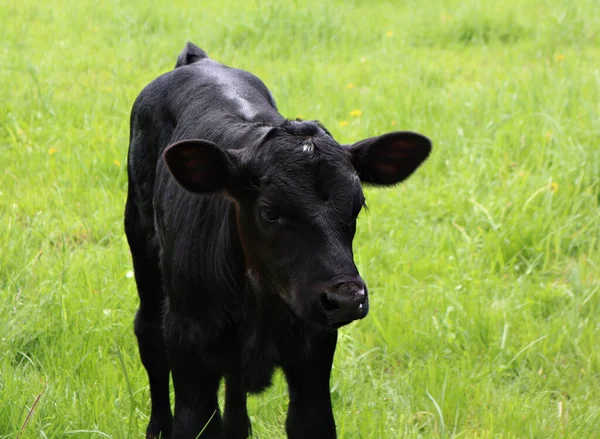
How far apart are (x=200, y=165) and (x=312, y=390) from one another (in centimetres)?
83

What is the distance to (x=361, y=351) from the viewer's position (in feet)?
14.1

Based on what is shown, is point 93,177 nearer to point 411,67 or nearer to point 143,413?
point 143,413

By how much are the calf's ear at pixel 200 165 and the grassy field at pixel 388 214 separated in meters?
0.96

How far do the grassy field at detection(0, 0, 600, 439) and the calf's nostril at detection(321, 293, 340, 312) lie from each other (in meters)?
1.14

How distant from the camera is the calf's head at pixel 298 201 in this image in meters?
2.50

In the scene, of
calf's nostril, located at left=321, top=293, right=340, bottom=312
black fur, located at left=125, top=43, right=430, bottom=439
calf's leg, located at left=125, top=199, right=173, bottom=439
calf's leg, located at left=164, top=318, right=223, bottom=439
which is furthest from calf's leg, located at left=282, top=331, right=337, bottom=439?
calf's leg, located at left=125, top=199, right=173, bottom=439

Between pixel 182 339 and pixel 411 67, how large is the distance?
5.80 m

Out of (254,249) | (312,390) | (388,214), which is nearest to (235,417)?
(312,390)

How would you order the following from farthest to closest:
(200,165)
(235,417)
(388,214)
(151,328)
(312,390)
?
(388,214), (151,328), (235,417), (312,390), (200,165)

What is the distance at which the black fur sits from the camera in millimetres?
2588

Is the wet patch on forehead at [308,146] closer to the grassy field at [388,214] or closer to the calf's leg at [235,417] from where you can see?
the calf's leg at [235,417]

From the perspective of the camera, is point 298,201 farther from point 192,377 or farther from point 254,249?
point 192,377

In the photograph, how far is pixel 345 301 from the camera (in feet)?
7.90

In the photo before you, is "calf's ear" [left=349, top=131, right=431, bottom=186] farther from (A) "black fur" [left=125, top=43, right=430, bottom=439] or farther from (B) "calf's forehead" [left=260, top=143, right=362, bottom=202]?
(B) "calf's forehead" [left=260, top=143, right=362, bottom=202]
